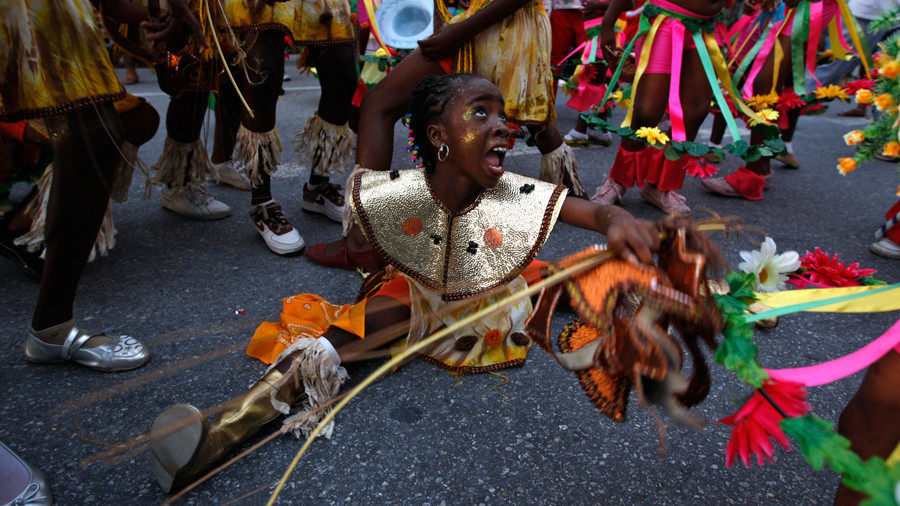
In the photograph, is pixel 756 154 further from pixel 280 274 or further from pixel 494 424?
pixel 280 274

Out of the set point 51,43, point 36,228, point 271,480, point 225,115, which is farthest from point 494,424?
point 225,115

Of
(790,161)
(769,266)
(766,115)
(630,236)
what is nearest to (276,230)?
(630,236)

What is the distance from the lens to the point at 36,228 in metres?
2.25

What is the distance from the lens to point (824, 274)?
1515 mm

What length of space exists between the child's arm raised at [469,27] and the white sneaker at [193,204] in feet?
4.97

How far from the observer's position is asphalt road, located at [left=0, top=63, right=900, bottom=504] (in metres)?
1.44

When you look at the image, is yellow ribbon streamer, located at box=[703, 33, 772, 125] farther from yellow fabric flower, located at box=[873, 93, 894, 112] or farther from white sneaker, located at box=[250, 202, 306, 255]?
white sneaker, located at box=[250, 202, 306, 255]

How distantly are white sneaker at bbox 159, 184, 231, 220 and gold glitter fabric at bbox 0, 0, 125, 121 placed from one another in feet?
4.85

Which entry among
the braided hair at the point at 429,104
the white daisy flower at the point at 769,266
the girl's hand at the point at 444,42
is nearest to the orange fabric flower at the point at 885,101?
the white daisy flower at the point at 769,266

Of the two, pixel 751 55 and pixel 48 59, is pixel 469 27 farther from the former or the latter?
pixel 751 55

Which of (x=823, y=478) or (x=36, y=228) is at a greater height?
(x=36, y=228)

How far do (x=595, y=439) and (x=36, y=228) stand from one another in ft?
7.36

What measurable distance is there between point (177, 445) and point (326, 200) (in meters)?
1.90

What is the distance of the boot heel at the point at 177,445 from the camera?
135 centimetres
